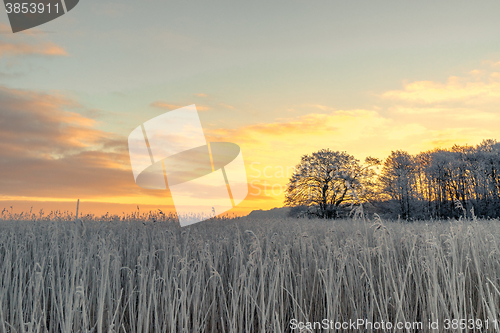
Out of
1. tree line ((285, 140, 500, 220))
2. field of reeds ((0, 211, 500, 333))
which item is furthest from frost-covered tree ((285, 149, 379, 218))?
field of reeds ((0, 211, 500, 333))

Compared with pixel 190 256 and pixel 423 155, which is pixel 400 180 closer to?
pixel 423 155

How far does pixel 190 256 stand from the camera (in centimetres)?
451

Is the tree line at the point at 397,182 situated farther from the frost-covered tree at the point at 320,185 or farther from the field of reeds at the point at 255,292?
the field of reeds at the point at 255,292

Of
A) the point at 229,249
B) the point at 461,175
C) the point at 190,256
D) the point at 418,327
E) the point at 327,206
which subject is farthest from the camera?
the point at 327,206

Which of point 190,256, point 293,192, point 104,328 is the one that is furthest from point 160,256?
point 293,192

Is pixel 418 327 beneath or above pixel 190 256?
beneath

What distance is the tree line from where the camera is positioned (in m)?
22.3

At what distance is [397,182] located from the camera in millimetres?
24250

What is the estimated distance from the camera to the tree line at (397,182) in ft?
73.1

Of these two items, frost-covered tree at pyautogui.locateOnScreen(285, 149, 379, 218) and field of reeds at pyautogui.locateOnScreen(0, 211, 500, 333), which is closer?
field of reeds at pyautogui.locateOnScreen(0, 211, 500, 333)

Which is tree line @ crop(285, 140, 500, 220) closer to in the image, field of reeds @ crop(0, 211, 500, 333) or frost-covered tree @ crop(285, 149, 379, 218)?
frost-covered tree @ crop(285, 149, 379, 218)

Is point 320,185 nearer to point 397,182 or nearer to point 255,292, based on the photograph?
point 397,182

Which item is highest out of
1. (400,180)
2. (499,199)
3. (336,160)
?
(336,160)

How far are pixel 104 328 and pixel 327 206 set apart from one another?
72.2 ft
